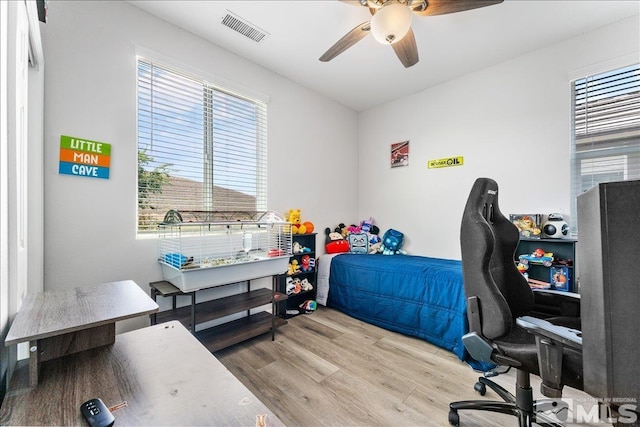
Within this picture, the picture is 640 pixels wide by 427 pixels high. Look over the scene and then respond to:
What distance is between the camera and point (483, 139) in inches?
117

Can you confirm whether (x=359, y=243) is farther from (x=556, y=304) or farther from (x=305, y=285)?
(x=556, y=304)

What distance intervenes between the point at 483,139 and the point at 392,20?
2005mm

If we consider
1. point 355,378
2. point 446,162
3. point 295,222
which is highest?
point 446,162

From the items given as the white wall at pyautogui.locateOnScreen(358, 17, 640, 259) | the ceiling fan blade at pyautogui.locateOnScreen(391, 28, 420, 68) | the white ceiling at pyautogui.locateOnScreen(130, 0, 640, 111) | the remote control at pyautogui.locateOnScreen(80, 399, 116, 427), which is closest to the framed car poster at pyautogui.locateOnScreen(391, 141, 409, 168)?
the white wall at pyautogui.locateOnScreen(358, 17, 640, 259)

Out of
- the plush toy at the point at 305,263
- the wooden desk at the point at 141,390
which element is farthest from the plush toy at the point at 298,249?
the wooden desk at the point at 141,390

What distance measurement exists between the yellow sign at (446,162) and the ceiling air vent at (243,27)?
7.84ft

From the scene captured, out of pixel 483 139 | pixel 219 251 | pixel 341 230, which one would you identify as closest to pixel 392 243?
pixel 341 230

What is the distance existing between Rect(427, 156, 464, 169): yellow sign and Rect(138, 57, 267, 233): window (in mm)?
2108

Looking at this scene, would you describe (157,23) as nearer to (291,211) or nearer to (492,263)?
(291,211)

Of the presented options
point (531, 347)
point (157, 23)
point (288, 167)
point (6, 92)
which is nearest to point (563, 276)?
point (531, 347)

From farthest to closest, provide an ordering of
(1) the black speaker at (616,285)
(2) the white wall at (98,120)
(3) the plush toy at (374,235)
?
(3) the plush toy at (374,235) < (2) the white wall at (98,120) < (1) the black speaker at (616,285)

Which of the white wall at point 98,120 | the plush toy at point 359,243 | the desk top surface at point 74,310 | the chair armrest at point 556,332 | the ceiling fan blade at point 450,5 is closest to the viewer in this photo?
the desk top surface at point 74,310

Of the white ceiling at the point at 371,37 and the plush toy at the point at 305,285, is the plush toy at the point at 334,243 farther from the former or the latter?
the white ceiling at the point at 371,37

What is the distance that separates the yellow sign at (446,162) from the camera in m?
3.14
